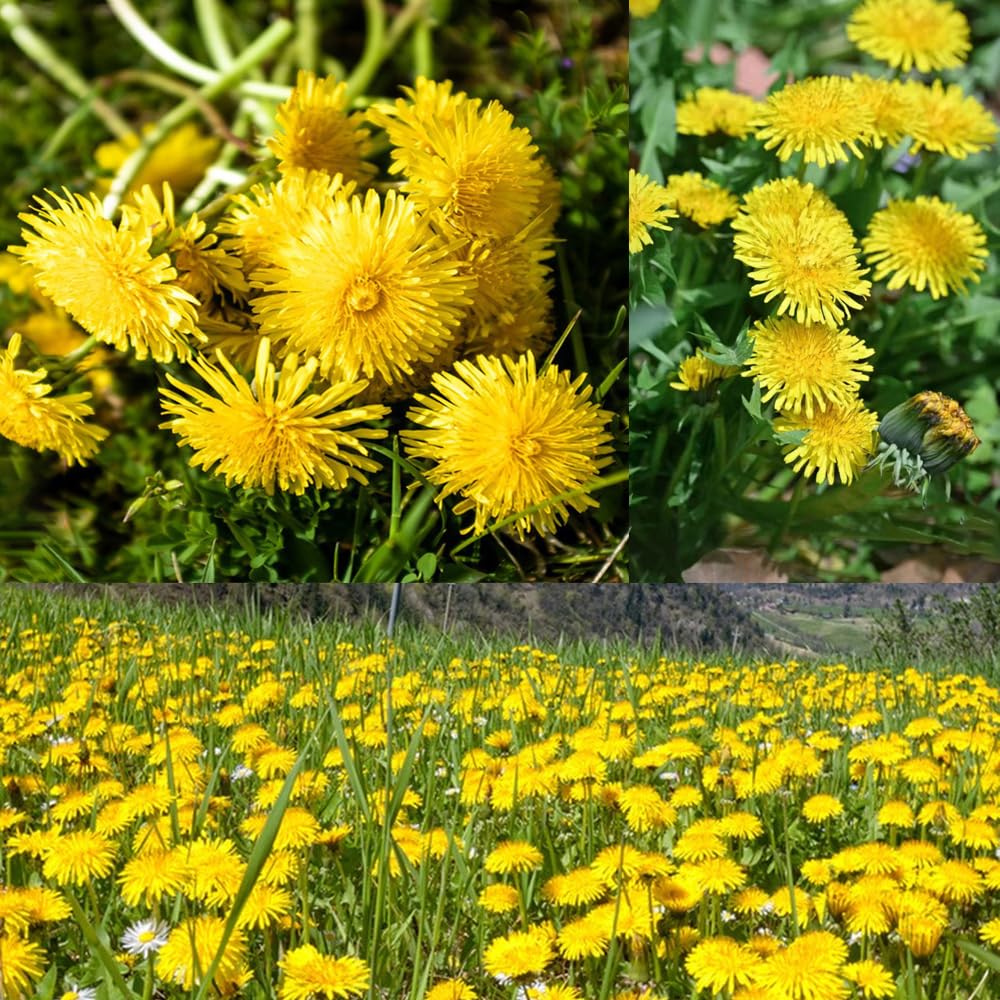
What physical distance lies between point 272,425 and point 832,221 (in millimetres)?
998

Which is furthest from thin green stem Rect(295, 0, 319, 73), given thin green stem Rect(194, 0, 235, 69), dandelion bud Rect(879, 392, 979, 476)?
dandelion bud Rect(879, 392, 979, 476)

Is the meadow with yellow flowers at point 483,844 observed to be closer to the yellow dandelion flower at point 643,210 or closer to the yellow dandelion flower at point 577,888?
the yellow dandelion flower at point 577,888

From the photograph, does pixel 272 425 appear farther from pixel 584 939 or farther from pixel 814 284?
pixel 584 939

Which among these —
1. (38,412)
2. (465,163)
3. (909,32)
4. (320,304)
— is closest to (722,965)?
(320,304)

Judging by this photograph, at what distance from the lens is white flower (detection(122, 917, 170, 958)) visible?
29.1 inches

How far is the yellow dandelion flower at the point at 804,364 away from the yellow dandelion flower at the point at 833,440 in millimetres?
18

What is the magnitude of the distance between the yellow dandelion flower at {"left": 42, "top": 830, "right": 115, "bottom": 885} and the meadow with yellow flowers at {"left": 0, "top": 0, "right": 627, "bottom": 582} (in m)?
0.88

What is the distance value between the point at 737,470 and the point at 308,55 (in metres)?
0.99

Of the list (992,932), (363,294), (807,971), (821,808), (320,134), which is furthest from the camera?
(320,134)

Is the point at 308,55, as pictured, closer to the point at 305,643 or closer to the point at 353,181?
the point at 353,181

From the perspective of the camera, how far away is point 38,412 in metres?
1.68

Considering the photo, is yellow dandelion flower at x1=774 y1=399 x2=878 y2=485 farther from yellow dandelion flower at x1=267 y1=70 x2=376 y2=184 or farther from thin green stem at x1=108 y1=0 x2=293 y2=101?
thin green stem at x1=108 y1=0 x2=293 y2=101

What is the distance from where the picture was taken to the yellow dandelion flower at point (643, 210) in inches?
72.2

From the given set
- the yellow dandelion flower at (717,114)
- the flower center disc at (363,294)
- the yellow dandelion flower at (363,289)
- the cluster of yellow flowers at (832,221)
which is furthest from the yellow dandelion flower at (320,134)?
the yellow dandelion flower at (717,114)
